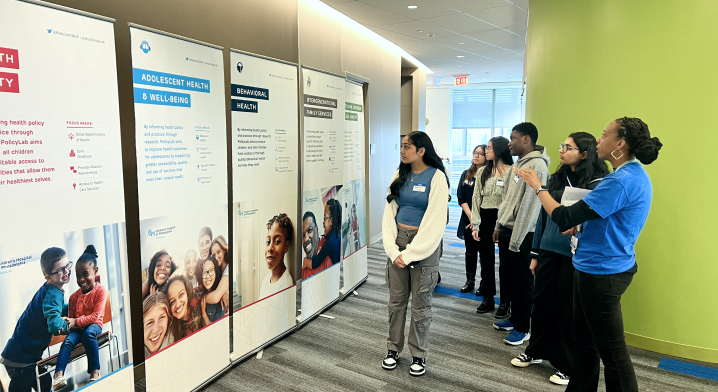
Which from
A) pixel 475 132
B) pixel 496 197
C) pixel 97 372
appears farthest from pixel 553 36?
pixel 475 132

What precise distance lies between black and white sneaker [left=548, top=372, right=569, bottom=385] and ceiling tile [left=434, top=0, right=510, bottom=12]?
12.6 ft

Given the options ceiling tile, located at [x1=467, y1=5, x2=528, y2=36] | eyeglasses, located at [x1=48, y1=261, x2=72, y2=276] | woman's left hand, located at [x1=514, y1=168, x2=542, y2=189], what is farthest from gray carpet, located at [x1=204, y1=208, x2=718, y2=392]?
ceiling tile, located at [x1=467, y1=5, x2=528, y2=36]

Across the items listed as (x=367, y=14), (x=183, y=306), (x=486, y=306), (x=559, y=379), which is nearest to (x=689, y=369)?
(x=559, y=379)

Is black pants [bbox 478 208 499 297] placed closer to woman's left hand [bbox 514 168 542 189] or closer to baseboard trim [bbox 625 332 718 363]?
baseboard trim [bbox 625 332 718 363]

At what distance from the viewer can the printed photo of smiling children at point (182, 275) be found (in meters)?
2.45

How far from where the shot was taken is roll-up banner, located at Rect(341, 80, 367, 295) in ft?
15.1

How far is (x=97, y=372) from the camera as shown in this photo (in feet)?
7.07

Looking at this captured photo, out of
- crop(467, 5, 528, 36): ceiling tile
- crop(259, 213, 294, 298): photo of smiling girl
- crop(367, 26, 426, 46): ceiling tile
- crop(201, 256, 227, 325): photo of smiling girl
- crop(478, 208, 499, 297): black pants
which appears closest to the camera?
crop(201, 256, 227, 325): photo of smiling girl

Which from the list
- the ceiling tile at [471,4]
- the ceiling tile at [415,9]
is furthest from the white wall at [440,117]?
the ceiling tile at [471,4]

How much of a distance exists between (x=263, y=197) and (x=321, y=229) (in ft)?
3.12

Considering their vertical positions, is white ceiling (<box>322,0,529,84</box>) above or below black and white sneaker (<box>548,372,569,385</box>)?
above

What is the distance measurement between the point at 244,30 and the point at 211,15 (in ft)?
1.24

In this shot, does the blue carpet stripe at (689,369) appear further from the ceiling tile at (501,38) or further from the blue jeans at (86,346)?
the ceiling tile at (501,38)

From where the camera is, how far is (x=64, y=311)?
200cm
